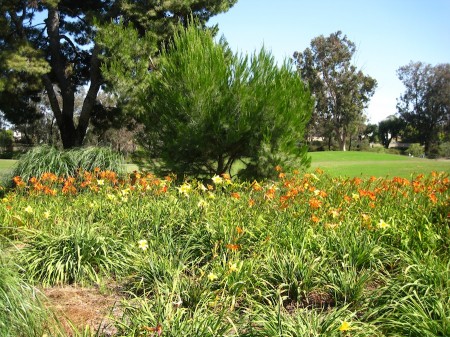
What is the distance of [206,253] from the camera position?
4238 millimetres

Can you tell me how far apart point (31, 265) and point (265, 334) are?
240 centimetres

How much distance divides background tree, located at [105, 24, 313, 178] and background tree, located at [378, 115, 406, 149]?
56.2m

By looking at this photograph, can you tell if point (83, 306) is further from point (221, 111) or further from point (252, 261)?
point (221, 111)

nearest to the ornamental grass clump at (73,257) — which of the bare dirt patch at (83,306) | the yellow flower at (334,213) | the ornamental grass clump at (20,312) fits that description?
the bare dirt patch at (83,306)

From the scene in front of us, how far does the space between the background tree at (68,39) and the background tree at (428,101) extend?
4516 centimetres

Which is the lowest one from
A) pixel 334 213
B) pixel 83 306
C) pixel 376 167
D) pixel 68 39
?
pixel 83 306

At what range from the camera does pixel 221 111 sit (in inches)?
349

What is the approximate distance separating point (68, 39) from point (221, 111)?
11.3 m

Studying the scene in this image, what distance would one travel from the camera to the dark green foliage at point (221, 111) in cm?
878

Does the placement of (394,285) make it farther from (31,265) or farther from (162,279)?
(31,265)

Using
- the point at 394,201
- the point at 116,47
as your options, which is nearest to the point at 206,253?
the point at 394,201

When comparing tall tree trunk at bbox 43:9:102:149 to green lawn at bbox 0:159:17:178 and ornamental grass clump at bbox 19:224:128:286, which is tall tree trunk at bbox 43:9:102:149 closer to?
green lawn at bbox 0:159:17:178

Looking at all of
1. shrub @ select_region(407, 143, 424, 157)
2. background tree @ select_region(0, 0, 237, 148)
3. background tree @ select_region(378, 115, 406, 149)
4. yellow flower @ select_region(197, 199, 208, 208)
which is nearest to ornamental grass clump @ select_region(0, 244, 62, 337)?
yellow flower @ select_region(197, 199, 208, 208)

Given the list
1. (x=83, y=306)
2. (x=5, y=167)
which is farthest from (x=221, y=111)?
(x=5, y=167)
